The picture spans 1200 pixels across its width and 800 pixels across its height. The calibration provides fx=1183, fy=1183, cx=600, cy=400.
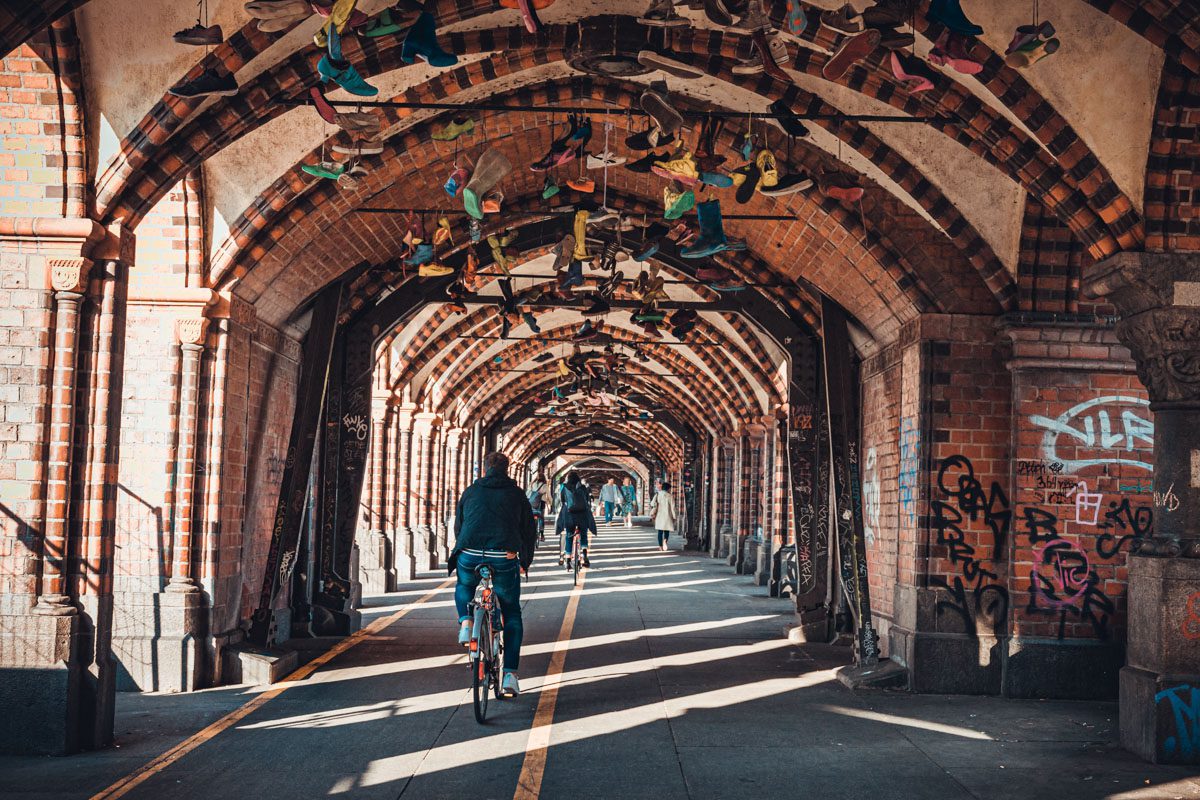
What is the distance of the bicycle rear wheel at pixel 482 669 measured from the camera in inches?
318

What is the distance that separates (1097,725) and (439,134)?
6625mm

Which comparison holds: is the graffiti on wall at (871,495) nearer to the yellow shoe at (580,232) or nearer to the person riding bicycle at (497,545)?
the yellow shoe at (580,232)

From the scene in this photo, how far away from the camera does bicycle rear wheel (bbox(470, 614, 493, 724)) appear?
8.08 m

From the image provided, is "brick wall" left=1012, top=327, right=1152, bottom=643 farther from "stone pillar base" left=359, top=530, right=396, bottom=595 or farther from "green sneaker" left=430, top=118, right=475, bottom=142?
"stone pillar base" left=359, top=530, right=396, bottom=595

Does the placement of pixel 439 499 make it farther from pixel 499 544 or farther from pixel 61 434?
pixel 61 434

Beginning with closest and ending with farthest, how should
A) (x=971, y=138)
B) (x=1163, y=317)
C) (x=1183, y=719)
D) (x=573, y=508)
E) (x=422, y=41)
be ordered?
(x=422, y=41)
(x=1183, y=719)
(x=1163, y=317)
(x=971, y=138)
(x=573, y=508)

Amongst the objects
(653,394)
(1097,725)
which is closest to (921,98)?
(1097,725)

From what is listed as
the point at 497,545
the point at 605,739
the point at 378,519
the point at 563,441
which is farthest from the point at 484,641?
the point at 563,441

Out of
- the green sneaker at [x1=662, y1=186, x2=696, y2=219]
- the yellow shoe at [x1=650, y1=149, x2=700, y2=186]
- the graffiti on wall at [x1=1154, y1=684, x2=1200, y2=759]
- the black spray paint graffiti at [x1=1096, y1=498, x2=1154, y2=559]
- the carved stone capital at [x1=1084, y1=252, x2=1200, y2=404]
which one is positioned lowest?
the graffiti on wall at [x1=1154, y1=684, x2=1200, y2=759]

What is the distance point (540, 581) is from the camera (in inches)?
844

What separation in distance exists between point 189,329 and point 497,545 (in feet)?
12.0

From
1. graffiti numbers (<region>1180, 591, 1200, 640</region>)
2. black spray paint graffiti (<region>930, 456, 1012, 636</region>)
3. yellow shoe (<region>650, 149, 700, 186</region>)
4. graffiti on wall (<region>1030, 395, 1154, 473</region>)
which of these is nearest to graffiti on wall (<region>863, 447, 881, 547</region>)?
black spray paint graffiti (<region>930, 456, 1012, 636</region>)

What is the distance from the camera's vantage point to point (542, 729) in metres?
8.01

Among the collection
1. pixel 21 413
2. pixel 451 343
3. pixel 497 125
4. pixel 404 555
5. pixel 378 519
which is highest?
pixel 497 125
